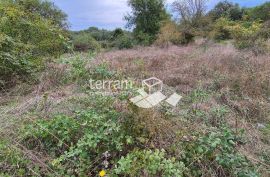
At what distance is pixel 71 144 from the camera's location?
7.20 feet

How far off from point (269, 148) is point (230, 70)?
2.93 m

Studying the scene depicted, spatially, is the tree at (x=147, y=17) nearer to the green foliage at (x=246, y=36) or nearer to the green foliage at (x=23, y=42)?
the green foliage at (x=246, y=36)

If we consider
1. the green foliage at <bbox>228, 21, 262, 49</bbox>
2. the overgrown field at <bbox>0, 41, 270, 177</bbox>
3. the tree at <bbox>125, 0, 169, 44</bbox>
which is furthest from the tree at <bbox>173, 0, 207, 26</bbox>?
the overgrown field at <bbox>0, 41, 270, 177</bbox>

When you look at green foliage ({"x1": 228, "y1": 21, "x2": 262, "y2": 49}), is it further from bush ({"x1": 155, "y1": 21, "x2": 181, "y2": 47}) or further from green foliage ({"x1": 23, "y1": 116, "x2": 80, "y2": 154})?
green foliage ({"x1": 23, "y1": 116, "x2": 80, "y2": 154})

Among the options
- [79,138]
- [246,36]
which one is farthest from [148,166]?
[246,36]

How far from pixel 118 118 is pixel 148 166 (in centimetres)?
61

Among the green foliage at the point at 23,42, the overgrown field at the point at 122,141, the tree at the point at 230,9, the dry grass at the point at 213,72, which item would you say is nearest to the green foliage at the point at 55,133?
the overgrown field at the point at 122,141

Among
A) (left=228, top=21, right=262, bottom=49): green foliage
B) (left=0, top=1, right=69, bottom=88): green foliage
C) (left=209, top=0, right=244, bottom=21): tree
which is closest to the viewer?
(left=0, top=1, right=69, bottom=88): green foliage

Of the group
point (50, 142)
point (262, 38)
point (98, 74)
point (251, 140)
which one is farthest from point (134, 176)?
point (262, 38)

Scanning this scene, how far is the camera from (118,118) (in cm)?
239

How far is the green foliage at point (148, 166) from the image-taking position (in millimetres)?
1899

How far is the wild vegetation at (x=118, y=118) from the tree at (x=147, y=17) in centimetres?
1269

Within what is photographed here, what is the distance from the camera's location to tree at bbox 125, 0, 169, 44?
1839 centimetres

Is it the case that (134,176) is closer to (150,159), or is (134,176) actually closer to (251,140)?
(150,159)
